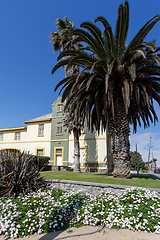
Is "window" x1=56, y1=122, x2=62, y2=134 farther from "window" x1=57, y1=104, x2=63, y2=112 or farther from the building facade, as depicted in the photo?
"window" x1=57, y1=104, x2=63, y2=112

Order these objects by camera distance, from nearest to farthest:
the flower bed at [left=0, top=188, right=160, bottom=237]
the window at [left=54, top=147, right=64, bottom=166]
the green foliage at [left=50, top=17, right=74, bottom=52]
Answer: the flower bed at [left=0, top=188, right=160, bottom=237] → the green foliage at [left=50, top=17, right=74, bottom=52] → the window at [left=54, top=147, right=64, bottom=166]

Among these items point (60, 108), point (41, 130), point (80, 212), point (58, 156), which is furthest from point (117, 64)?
point (41, 130)

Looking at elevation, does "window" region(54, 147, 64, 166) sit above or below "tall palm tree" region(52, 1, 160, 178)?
below

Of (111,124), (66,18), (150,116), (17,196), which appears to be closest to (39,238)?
(17,196)

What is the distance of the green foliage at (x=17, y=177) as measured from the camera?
6.99 metres

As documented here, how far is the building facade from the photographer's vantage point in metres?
21.8

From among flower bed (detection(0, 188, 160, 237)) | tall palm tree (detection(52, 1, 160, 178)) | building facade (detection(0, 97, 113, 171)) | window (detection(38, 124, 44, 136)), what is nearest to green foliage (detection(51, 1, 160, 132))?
tall palm tree (detection(52, 1, 160, 178))

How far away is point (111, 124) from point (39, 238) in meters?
7.32

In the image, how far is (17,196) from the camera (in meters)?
6.93

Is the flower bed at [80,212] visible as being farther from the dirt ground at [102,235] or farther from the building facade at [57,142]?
the building facade at [57,142]

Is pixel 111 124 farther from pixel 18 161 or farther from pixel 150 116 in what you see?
pixel 18 161

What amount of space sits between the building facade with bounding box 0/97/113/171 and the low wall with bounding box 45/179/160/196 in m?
12.3

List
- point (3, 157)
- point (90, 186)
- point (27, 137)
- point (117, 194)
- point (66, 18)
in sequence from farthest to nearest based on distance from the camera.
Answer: point (27, 137)
point (66, 18)
point (3, 157)
point (90, 186)
point (117, 194)

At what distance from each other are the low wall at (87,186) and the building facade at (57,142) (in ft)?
40.3
